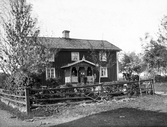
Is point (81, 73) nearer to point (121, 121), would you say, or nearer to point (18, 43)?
point (18, 43)

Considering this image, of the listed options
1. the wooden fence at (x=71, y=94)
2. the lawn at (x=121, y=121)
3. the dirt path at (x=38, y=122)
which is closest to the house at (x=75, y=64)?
the wooden fence at (x=71, y=94)

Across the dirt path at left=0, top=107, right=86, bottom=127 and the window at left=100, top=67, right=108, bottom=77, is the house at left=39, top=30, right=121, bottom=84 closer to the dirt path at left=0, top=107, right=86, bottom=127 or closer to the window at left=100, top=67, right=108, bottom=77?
the window at left=100, top=67, right=108, bottom=77

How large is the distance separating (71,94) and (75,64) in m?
13.1

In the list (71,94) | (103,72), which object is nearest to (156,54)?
(103,72)

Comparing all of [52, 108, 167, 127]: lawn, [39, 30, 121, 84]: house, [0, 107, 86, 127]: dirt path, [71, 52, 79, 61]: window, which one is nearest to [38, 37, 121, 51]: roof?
[39, 30, 121, 84]: house

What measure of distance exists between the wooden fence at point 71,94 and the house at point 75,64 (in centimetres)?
1083

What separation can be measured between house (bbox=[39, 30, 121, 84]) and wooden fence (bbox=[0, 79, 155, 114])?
1083 centimetres

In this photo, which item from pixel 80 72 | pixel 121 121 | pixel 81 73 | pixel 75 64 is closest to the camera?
pixel 121 121

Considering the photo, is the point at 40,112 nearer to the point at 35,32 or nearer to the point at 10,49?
the point at 10,49

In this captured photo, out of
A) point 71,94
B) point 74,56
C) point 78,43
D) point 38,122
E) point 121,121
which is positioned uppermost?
point 78,43

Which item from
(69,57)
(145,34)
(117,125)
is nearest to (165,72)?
(145,34)

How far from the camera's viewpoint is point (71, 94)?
32.7 feet

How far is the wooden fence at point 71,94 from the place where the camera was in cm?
897

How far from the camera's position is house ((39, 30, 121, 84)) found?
23.3 metres
